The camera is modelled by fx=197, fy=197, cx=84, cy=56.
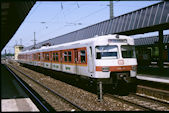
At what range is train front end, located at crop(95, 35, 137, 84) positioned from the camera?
385 inches

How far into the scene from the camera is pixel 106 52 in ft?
33.2

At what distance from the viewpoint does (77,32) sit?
26.9 metres

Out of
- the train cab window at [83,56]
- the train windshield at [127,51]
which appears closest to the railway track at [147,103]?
the train windshield at [127,51]

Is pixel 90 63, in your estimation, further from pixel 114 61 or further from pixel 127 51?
pixel 127 51

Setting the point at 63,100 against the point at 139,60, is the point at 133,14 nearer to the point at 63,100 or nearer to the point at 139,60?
the point at 63,100

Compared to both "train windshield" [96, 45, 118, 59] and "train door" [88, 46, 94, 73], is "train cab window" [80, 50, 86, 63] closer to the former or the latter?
"train door" [88, 46, 94, 73]

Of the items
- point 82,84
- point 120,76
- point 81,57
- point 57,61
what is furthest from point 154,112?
point 57,61

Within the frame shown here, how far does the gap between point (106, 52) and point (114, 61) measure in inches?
24.5

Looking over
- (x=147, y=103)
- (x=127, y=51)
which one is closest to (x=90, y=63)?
(x=127, y=51)

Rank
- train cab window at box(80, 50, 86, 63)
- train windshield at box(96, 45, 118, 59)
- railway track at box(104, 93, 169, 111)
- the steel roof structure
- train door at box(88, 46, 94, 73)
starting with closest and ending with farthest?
railway track at box(104, 93, 169, 111), train windshield at box(96, 45, 118, 59), train door at box(88, 46, 94, 73), train cab window at box(80, 50, 86, 63), the steel roof structure

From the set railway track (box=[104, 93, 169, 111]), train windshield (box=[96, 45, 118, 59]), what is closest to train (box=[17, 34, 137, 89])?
train windshield (box=[96, 45, 118, 59])

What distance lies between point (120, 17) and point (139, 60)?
50.7ft

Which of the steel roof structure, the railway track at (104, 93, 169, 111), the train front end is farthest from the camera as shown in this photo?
the steel roof structure

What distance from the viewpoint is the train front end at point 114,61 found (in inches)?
385
